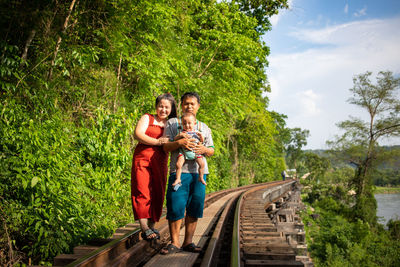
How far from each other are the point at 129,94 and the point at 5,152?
5.24 metres

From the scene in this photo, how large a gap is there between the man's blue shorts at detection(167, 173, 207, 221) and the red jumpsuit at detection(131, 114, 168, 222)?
0.40m

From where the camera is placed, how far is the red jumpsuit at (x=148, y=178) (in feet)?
10.5

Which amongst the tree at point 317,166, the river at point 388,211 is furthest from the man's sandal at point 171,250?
the tree at point 317,166

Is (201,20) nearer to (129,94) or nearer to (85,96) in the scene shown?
(129,94)

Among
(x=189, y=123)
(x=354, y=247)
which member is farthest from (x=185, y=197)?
(x=354, y=247)

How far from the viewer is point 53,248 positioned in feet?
11.7

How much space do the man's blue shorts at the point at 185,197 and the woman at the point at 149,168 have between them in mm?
403

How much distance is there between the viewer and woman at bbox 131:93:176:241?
3.18 meters

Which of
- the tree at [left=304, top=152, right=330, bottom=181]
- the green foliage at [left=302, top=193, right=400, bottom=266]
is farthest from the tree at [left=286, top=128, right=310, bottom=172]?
the green foliage at [left=302, top=193, right=400, bottom=266]

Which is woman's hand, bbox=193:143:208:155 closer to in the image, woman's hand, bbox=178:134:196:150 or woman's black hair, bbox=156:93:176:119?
woman's hand, bbox=178:134:196:150

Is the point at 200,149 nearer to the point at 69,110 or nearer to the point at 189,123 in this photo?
the point at 189,123

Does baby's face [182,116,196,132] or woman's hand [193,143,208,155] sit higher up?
baby's face [182,116,196,132]

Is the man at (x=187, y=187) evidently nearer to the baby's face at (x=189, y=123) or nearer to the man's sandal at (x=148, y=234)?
the baby's face at (x=189, y=123)

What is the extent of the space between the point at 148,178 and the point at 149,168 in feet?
0.38
